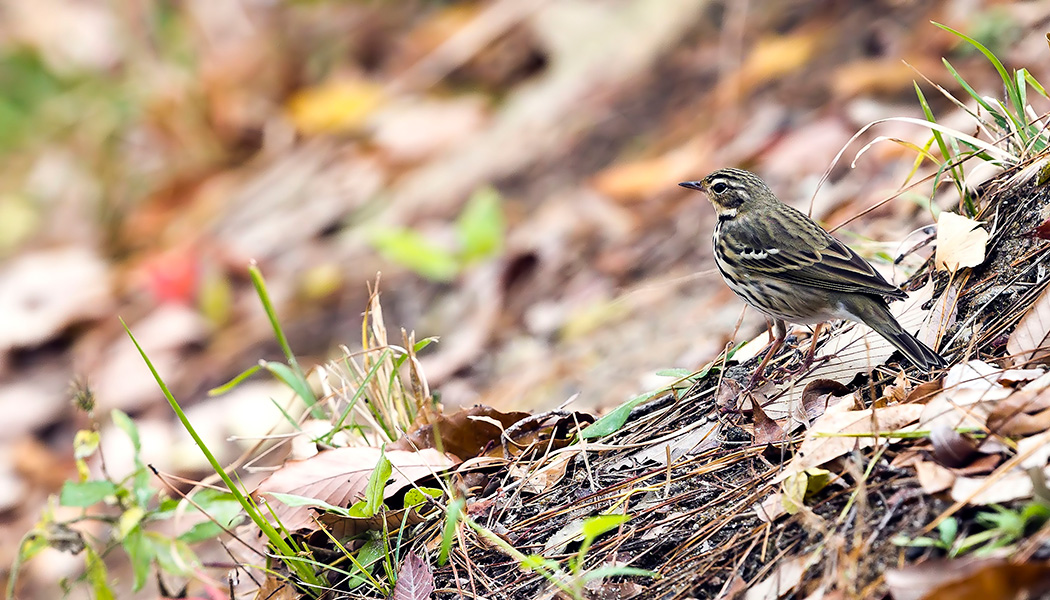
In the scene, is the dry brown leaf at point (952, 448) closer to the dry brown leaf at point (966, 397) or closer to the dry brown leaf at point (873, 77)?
the dry brown leaf at point (966, 397)

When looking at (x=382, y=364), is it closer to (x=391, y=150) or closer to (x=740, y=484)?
(x=740, y=484)

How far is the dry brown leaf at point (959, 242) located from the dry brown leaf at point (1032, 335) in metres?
0.35

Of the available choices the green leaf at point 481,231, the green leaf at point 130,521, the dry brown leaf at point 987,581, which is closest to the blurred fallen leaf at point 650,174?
the green leaf at point 481,231

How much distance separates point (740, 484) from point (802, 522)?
31 centimetres

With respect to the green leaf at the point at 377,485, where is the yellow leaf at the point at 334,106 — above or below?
above

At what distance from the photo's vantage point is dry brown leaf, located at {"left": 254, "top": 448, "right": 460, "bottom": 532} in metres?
3.15

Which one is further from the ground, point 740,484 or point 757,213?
point 757,213

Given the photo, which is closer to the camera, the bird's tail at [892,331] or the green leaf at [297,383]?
the bird's tail at [892,331]

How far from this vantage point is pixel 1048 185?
323cm

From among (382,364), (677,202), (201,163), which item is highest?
(201,163)

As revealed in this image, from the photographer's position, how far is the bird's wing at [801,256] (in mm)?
3605

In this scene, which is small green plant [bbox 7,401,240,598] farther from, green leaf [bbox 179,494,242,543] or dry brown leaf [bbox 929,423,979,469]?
dry brown leaf [bbox 929,423,979,469]

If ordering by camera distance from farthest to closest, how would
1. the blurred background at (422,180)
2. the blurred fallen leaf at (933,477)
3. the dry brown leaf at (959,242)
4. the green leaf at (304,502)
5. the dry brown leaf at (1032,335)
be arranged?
1. the blurred background at (422,180)
2. the dry brown leaf at (959,242)
3. the green leaf at (304,502)
4. the dry brown leaf at (1032,335)
5. the blurred fallen leaf at (933,477)

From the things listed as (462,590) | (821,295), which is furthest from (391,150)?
(462,590)
